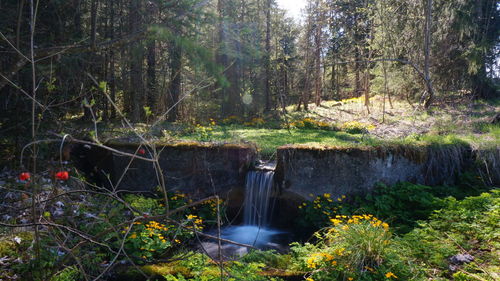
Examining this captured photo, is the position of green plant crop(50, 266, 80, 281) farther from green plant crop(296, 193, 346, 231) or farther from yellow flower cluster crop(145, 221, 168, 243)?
green plant crop(296, 193, 346, 231)

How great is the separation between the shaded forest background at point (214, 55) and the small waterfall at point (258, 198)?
1.69 m

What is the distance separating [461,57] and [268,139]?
8.82 m

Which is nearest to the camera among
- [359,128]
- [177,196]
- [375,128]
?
[177,196]

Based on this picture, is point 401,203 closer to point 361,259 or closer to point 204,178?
point 361,259

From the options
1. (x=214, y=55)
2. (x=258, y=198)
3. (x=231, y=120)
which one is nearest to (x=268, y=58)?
(x=231, y=120)

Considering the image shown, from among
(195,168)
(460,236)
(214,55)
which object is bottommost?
(460,236)

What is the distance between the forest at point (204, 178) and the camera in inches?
155

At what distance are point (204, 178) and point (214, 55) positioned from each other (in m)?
2.50

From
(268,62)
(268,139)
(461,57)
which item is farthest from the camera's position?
(268,62)

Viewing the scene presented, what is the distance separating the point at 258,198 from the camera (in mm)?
6953

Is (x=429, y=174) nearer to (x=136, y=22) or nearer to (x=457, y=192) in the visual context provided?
(x=457, y=192)

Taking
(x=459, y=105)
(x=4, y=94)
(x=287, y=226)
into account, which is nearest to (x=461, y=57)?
(x=459, y=105)

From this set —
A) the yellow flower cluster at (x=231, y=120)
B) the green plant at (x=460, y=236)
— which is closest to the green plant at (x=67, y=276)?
the green plant at (x=460, y=236)

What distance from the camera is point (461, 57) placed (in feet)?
43.7
